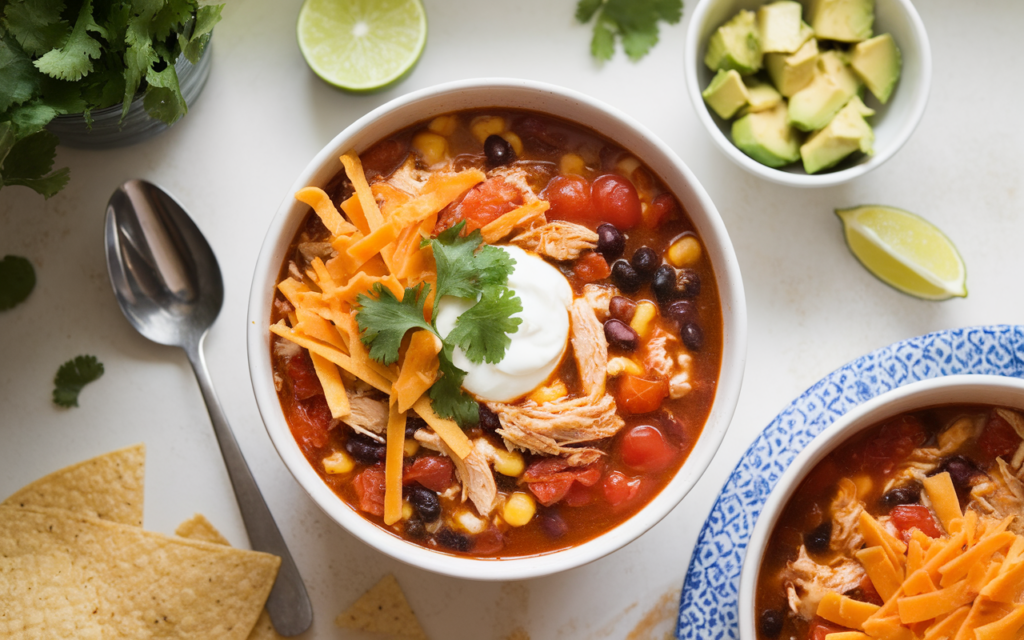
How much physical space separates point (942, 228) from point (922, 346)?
2.48ft

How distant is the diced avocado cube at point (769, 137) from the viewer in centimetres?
303

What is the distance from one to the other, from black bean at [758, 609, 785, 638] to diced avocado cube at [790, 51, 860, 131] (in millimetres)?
1792

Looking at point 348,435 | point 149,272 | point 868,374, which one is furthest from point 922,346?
point 149,272

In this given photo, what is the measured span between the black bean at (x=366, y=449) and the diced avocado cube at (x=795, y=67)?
2.07 metres

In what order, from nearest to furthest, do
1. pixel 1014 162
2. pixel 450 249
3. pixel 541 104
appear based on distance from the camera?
pixel 450 249, pixel 541 104, pixel 1014 162

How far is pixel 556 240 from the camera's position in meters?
2.65

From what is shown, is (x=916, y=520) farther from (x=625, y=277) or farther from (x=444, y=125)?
(x=444, y=125)

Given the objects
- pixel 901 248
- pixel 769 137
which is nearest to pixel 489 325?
pixel 769 137

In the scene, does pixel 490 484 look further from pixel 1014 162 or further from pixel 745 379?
pixel 1014 162

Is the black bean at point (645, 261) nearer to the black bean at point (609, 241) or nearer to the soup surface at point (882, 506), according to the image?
the black bean at point (609, 241)

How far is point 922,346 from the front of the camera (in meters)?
2.83

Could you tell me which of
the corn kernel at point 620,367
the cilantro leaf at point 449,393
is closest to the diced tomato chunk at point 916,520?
the corn kernel at point 620,367

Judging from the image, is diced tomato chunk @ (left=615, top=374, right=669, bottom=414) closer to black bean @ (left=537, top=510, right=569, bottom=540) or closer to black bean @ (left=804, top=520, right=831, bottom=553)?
black bean @ (left=537, top=510, right=569, bottom=540)

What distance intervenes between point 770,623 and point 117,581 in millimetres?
2456
